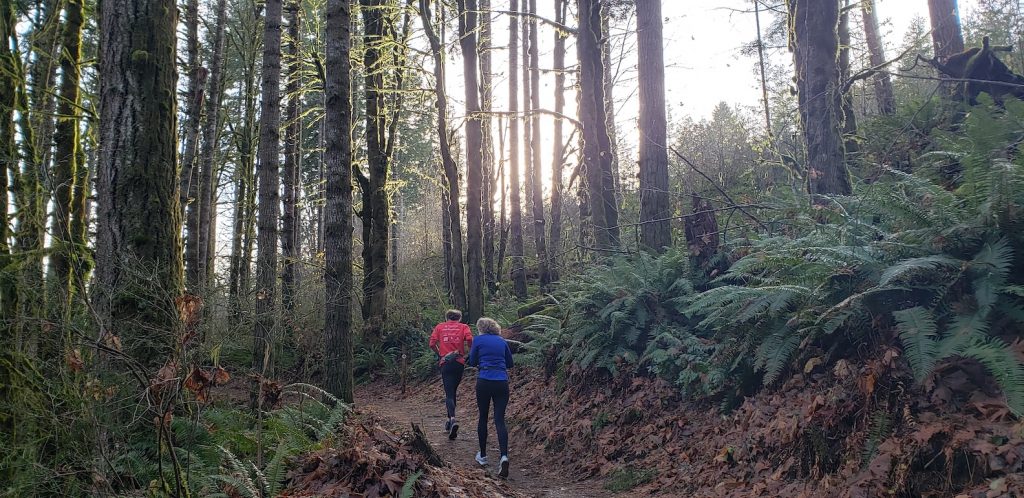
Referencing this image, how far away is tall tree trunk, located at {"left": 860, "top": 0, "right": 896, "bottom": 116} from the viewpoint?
45.3 feet

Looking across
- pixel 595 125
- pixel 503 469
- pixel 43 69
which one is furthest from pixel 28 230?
pixel 595 125

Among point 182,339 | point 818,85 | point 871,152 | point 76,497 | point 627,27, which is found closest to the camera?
point 182,339

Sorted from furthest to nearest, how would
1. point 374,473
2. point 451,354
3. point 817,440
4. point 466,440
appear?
point 466,440, point 451,354, point 817,440, point 374,473

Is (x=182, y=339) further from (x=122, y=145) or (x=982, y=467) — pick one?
(x=982, y=467)

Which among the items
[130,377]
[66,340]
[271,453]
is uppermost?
[66,340]

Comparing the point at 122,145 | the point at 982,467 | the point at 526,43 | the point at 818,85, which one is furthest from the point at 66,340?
the point at 526,43

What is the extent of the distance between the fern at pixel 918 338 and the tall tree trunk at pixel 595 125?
741 centimetres

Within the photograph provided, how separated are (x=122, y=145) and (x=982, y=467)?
7373 mm

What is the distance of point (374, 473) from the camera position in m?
4.80

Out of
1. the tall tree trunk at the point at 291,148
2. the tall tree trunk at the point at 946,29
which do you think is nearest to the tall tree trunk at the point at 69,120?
the tall tree trunk at the point at 291,148

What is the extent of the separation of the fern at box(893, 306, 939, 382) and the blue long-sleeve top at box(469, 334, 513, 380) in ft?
15.2

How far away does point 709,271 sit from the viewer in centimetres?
927

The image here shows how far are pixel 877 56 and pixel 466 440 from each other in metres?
15.0

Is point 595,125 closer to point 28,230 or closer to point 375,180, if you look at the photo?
point 375,180
